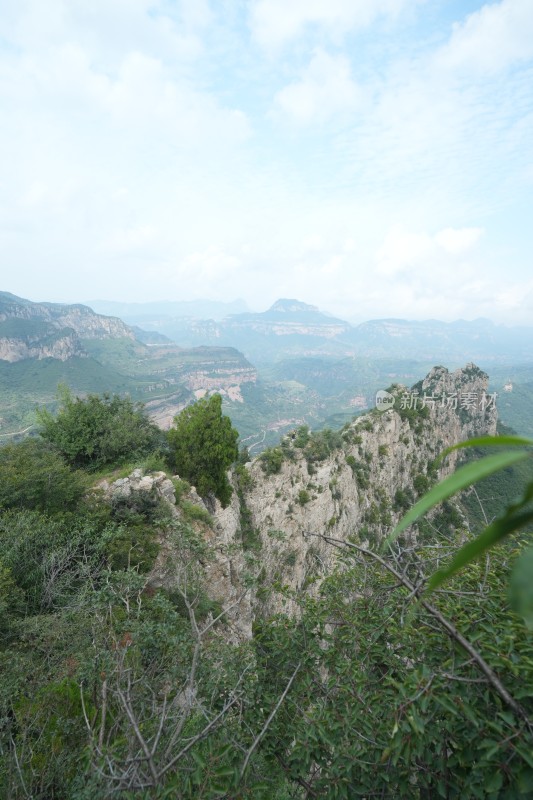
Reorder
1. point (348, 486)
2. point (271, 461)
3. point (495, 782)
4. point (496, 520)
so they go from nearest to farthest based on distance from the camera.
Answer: point (496, 520)
point (495, 782)
point (271, 461)
point (348, 486)

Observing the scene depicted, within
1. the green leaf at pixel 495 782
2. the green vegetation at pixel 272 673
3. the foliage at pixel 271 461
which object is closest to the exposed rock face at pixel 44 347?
the foliage at pixel 271 461

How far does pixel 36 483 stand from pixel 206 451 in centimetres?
652

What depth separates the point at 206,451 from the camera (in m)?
15.5

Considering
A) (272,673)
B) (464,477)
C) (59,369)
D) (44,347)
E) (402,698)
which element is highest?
(464,477)

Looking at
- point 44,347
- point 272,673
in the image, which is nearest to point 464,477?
point 272,673

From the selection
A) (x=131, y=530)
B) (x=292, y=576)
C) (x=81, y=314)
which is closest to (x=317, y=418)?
(x=81, y=314)

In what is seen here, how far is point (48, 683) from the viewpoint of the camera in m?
5.59

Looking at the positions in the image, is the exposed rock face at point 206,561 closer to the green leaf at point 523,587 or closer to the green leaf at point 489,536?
the green leaf at point 489,536

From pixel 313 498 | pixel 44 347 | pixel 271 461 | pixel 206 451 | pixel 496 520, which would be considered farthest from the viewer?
pixel 44 347

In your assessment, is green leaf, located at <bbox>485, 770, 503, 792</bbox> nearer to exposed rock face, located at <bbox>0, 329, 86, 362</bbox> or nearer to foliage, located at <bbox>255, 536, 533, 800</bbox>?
foliage, located at <bbox>255, 536, 533, 800</bbox>

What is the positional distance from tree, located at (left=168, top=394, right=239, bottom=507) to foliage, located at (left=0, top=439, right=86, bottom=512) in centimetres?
460

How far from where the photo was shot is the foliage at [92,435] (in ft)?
46.8

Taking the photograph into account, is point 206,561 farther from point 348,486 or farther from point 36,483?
point 348,486

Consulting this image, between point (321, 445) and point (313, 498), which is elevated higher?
point (321, 445)
